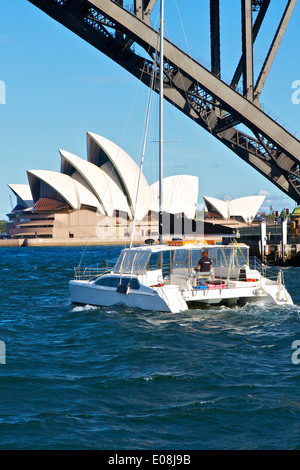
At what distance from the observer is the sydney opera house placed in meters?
96.6

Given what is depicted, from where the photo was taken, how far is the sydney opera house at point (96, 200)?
96.6 m

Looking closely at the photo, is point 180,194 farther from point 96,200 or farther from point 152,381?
point 152,381

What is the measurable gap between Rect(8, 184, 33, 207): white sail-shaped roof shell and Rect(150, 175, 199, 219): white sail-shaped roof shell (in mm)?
26305

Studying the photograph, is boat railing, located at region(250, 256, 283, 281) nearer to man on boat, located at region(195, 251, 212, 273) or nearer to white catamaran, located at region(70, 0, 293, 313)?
white catamaran, located at region(70, 0, 293, 313)

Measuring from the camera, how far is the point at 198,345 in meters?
12.6

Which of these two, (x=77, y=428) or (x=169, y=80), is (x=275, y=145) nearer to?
(x=169, y=80)

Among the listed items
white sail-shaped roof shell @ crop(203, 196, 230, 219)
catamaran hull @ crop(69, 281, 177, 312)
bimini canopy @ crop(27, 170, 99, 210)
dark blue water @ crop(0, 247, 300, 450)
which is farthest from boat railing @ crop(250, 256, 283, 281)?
white sail-shaped roof shell @ crop(203, 196, 230, 219)

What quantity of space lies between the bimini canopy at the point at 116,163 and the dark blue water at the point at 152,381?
248ft

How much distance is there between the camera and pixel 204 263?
1725cm

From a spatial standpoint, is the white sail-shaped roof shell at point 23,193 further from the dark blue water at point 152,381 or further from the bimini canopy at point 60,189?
the dark blue water at point 152,381

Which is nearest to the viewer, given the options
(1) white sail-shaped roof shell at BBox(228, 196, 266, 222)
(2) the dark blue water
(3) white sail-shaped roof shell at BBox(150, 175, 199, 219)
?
(2) the dark blue water

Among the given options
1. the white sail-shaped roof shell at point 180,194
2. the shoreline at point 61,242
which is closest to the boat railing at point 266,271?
the shoreline at point 61,242
